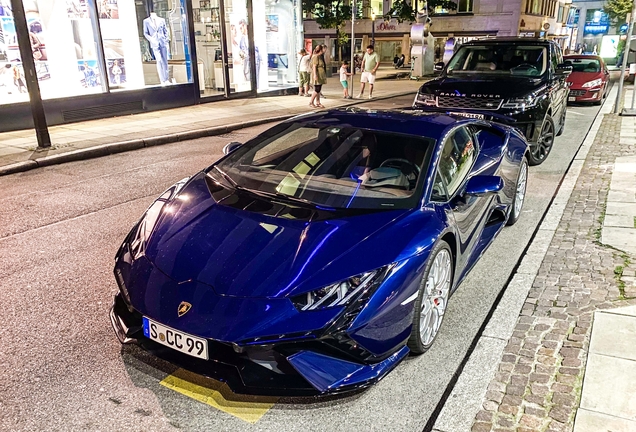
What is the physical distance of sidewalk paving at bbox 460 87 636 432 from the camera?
286 cm

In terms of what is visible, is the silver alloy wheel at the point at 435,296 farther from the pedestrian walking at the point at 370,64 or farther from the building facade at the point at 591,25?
the building facade at the point at 591,25

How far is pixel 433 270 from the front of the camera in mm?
A: 3395

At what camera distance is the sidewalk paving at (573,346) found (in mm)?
2855

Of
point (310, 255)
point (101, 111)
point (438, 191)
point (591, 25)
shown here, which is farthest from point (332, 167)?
point (591, 25)

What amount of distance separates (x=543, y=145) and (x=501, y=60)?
190cm

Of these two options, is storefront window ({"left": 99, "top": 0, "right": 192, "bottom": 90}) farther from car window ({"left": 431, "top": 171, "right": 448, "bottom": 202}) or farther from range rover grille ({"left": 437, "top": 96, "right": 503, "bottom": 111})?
car window ({"left": 431, "top": 171, "right": 448, "bottom": 202})

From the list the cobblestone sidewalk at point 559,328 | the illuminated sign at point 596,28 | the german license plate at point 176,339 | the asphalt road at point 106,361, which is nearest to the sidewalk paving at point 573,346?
the cobblestone sidewalk at point 559,328

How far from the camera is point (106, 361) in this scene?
10.9ft

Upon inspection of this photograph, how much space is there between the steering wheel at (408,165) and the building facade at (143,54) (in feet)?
28.4

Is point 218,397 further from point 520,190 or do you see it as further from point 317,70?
point 317,70

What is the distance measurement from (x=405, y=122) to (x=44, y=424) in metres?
3.18

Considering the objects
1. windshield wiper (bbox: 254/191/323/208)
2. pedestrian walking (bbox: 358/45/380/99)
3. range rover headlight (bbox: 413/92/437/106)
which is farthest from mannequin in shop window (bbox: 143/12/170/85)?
windshield wiper (bbox: 254/191/323/208)

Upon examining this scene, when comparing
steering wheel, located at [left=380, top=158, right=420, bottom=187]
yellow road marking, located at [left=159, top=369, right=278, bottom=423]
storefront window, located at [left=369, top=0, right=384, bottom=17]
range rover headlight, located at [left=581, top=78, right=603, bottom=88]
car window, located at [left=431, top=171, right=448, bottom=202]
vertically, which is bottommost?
yellow road marking, located at [left=159, top=369, right=278, bottom=423]

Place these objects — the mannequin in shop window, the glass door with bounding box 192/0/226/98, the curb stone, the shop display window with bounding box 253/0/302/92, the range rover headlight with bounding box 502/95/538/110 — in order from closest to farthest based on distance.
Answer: the curb stone → the range rover headlight with bounding box 502/95/538/110 → the mannequin in shop window → the glass door with bounding box 192/0/226/98 → the shop display window with bounding box 253/0/302/92
